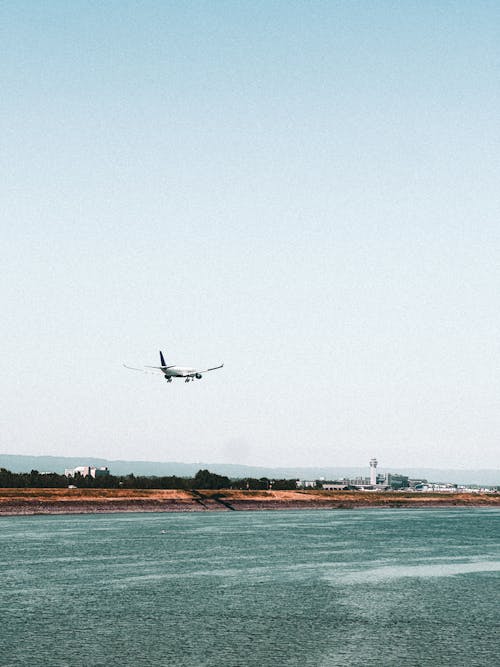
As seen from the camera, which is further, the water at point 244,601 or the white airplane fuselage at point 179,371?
the white airplane fuselage at point 179,371

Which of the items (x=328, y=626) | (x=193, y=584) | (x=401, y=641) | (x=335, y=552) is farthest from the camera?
(x=335, y=552)

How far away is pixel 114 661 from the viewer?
61344 millimetres

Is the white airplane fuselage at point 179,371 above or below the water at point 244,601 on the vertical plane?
above

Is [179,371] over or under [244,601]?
over

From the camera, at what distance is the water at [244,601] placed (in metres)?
64.5

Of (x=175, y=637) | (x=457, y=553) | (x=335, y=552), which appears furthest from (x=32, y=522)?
(x=175, y=637)

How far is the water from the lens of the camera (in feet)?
212

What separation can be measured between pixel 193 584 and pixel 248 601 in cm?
1272

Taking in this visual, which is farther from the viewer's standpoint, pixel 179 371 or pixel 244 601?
pixel 179 371

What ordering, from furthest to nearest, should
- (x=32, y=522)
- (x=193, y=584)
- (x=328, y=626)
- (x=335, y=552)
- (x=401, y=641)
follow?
(x=32, y=522) < (x=335, y=552) < (x=193, y=584) < (x=328, y=626) < (x=401, y=641)

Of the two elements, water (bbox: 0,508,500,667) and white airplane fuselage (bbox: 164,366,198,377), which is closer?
water (bbox: 0,508,500,667)

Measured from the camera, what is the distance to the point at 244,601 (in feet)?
283

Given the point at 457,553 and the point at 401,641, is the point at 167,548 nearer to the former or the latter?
the point at 457,553

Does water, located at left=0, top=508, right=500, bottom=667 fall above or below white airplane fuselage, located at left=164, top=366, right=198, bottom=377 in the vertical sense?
below
